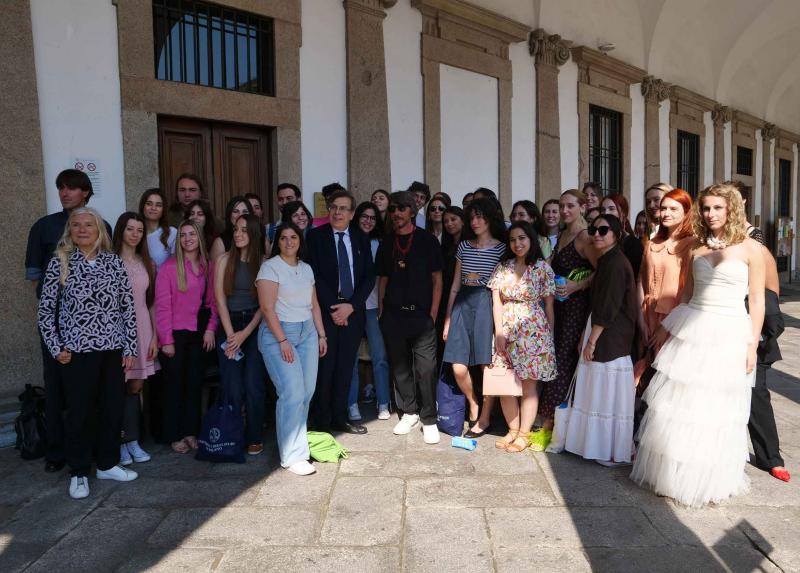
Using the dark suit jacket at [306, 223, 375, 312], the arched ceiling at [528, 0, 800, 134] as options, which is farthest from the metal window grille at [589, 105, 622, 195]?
→ the dark suit jacket at [306, 223, 375, 312]

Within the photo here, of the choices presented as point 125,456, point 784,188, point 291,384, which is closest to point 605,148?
point 291,384

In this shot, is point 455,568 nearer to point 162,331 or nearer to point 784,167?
point 162,331

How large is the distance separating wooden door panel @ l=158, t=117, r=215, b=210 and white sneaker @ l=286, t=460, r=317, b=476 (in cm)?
299

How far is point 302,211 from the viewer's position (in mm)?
4887

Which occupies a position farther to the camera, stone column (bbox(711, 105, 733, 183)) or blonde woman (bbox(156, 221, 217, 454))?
stone column (bbox(711, 105, 733, 183))

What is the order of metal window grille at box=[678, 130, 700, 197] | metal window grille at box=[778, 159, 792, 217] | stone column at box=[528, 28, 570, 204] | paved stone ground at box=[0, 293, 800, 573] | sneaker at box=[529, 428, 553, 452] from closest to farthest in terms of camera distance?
paved stone ground at box=[0, 293, 800, 573] < sneaker at box=[529, 428, 553, 452] < stone column at box=[528, 28, 570, 204] < metal window grille at box=[678, 130, 700, 197] < metal window grille at box=[778, 159, 792, 217]

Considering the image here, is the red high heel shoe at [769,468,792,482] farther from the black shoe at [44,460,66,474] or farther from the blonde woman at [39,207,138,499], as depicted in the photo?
the black shoe at [44,460,66,474]

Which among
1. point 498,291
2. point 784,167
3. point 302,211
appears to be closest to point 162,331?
point 302,211

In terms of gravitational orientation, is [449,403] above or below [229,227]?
below

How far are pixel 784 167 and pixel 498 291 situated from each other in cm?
1895

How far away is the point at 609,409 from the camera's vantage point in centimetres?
403

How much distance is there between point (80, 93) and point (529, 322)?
3937mm

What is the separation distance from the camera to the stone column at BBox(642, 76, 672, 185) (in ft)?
40.0

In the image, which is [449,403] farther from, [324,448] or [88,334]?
[88,334]
